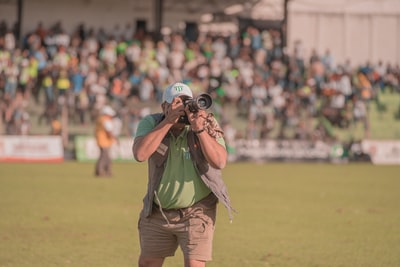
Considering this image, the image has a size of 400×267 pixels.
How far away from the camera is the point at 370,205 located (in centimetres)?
2000

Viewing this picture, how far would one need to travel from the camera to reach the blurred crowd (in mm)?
35000

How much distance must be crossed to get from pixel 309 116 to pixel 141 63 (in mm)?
7245

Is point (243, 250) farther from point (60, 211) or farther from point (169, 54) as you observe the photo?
point (169, 54)

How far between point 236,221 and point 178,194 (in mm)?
9144

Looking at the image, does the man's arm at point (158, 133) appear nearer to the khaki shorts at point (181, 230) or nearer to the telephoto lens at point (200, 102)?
the telephoto lens at point (200, 102)

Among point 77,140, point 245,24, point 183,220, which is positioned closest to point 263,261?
point 183,220

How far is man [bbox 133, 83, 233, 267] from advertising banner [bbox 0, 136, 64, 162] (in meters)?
26.3

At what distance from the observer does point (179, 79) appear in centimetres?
3744

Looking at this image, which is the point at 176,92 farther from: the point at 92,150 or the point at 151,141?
the point at 92,150

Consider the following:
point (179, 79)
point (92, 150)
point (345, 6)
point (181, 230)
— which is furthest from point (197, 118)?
point (345, 6)

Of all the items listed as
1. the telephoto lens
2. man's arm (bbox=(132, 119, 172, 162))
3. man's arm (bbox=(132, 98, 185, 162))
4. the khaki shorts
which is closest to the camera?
the telephoto lens

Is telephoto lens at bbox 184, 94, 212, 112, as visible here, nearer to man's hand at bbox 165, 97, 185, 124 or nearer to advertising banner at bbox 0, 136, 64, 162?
man's hand at bbox 165, 97, 185, 124

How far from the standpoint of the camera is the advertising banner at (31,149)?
33094 millimetres

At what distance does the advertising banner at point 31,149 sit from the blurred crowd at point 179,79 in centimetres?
35
